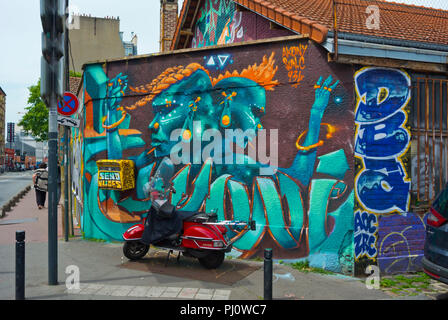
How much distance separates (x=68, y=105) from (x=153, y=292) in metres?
4.10

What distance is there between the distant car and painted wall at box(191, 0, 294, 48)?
4.62 m

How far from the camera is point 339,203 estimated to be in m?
6.11

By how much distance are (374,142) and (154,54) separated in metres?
4.70

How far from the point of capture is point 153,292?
515 cm

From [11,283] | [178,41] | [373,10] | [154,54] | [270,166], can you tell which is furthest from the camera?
[178,41]

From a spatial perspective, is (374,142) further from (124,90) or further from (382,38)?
(124,90)

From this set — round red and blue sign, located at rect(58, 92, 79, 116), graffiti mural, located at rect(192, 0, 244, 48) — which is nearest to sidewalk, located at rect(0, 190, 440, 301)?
round red and blue sign, located at rect(58, 92, 79, 116)

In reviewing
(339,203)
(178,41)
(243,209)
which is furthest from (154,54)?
(178,41)

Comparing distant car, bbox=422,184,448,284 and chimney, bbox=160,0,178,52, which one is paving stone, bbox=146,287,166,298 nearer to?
distant car, bbox=422,184,448,284

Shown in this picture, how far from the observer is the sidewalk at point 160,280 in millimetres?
5055

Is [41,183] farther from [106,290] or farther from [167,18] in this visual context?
[167,18]

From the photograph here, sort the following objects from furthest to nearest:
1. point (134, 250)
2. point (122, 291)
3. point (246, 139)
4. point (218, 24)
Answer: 1. point (218, 24)
2. point (246, 139)
3. point (134, 250)
4. point (122, 291)

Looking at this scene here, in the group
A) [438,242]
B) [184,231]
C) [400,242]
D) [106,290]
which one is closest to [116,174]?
[184,231]

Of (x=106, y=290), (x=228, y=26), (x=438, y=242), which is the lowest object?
(x=106, y=290)
